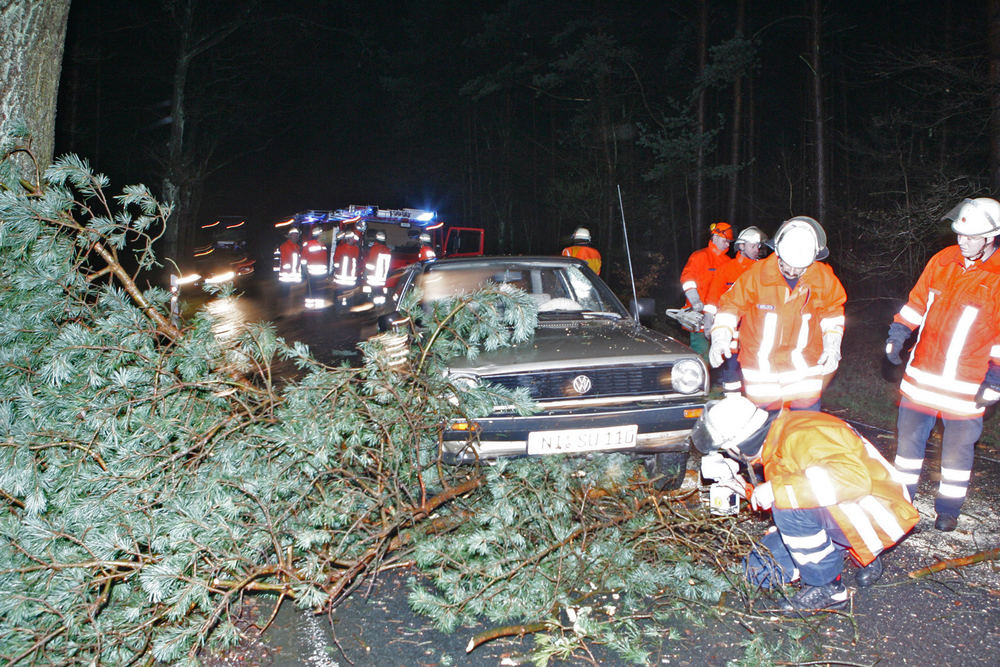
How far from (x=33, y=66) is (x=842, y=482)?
504 centimetres

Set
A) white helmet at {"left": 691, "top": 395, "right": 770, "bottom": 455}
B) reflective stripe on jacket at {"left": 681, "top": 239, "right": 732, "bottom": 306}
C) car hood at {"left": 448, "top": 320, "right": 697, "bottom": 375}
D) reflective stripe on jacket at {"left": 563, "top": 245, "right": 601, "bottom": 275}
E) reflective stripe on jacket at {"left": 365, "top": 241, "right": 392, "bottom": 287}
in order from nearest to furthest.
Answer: white helmet at {"left": 691, "top": 395, "right": 770, "bottom": 455} < car hood at {"left": 448, "top": 320, "right": 697, "bottom": 375} < reflective stripe on jacket at {"left": 681, "top": 239, "right": 732, "bottom": 306} < reflective stripe on jacket at {"left": 563, "top": 245, "right": 601, "bottom": 275} < reflective stripe on jacket at {"left": 365, "top": 241, "right": 392, "bottom": 287}

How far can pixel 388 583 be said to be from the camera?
12.6ft

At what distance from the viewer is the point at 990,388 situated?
4371 mm

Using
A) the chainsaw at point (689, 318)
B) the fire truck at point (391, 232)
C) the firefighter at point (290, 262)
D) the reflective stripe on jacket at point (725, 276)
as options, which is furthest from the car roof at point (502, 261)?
the firefighter at point (290, 262)

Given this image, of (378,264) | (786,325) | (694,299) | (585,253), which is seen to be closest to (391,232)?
(378,264)

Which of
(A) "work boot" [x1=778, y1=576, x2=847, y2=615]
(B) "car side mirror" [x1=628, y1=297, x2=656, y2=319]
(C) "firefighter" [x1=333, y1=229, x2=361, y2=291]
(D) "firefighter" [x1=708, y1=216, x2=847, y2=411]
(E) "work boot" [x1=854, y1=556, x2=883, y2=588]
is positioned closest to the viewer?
(A) "work boot" [x1=778, y1=576, x2=847, y2=615]

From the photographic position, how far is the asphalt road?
10.2 ft

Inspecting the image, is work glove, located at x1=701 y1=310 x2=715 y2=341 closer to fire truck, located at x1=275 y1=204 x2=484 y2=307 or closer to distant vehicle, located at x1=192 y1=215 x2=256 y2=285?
fire truck, located at x1=275 y1=204 x2=484 y2=307

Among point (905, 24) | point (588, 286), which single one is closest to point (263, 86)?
point (905, 24)

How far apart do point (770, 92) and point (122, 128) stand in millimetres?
23886

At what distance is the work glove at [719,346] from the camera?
455 cm

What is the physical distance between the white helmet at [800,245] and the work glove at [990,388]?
120cm

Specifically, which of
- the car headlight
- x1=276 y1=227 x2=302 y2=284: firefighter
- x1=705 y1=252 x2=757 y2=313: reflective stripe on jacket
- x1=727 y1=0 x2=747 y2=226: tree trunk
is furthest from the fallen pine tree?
x1=727 y1=0 x2=747 y2=226: tree trunk

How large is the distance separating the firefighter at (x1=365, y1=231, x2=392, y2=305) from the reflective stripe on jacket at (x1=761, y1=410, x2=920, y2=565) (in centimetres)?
871
